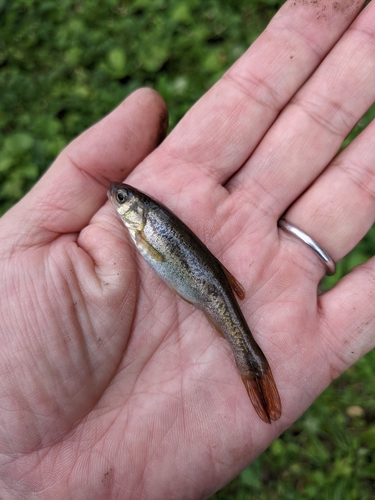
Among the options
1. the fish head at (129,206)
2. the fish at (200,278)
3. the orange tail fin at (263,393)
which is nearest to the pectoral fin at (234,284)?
the fish at (200,278)

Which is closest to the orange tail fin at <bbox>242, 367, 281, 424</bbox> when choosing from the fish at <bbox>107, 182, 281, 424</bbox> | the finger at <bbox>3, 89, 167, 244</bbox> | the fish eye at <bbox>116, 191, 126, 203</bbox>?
the fish at <bbox>107, 182, 281, 424</bbox>

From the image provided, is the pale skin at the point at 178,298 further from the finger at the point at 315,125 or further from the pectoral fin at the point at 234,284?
the pectoral fin at the point at 234,284

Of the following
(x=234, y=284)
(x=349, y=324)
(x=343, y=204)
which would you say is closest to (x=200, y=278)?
(x=234, y=284)

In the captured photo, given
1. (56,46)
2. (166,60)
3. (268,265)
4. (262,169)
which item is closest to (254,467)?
(268,265)

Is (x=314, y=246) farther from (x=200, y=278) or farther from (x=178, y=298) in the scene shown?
(x=178, y=298)

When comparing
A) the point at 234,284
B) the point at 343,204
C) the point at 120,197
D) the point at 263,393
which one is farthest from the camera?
the point at 343,204

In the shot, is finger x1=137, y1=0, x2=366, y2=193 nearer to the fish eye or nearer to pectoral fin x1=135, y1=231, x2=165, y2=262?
the fish eye

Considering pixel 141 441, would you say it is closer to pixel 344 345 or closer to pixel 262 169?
pixel 344 345
